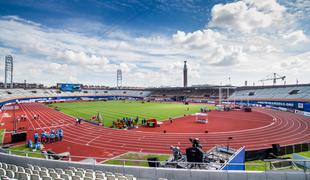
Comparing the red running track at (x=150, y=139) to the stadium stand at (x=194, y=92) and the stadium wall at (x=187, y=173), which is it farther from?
the stadium stand at (x=194, y=92)

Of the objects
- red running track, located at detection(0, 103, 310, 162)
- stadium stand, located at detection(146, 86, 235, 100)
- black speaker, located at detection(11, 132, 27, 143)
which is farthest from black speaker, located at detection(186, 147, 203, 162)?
stadium stand, located at detection(146, 86, 235, 100)

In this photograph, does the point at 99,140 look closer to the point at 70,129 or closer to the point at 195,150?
the point at 70,129

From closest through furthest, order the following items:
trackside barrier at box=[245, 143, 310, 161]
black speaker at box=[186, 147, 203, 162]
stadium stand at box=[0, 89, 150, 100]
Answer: black speaker at box=[186, 147, 203, 162], trackside barrier at box=[245, 143, 310, 161], stadium stand at box=[0, 89, 150, 100]

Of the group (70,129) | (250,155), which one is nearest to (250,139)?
(250,155)

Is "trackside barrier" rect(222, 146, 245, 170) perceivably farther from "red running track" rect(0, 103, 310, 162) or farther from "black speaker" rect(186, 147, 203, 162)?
"red running track" rect(0, 103, 310, 162)

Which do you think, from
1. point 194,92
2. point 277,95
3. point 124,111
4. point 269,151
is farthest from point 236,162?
point 194,92

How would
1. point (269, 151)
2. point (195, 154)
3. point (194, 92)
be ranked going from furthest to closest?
point (194, 92), point (269, 151), point (195, 154)

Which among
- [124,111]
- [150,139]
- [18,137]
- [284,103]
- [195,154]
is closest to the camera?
[195,154]

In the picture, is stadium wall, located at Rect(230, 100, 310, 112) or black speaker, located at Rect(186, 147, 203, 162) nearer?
black speaker, located at Rect(186, 147, 203, 162)

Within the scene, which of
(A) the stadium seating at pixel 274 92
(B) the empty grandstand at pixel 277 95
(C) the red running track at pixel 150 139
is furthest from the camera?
(A) the stadium seating at pixel 274 92

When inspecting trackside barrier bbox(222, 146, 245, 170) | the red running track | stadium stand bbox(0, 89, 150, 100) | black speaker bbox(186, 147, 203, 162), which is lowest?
the red running track

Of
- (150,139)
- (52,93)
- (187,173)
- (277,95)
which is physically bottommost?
(150,139)

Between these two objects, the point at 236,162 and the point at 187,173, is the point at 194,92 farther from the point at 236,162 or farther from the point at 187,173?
the point at 187,173

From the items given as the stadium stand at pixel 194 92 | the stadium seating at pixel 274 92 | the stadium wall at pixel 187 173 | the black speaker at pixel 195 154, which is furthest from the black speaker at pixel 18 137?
the stadium stand at pixel 194 92
